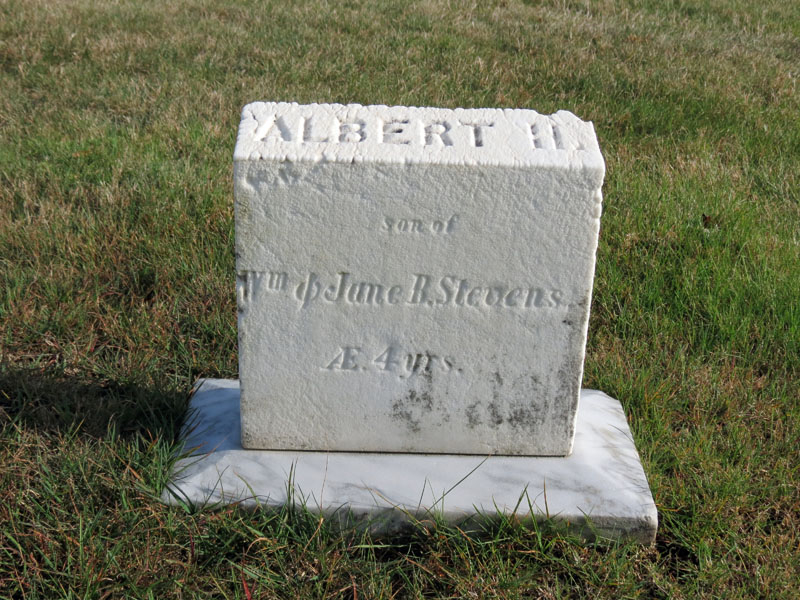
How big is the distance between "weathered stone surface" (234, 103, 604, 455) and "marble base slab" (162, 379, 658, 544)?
7cm

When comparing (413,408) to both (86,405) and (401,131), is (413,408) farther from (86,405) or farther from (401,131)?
(86,405)

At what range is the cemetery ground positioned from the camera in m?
2.35

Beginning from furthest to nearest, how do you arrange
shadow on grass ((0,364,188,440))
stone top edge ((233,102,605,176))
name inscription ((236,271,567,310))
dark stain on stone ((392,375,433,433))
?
shadow on grass ((0,364,188,440))
dark stain on stone ((392,375,433,433))
name inscription ((236,271,567,310))
stone top edge ((233,102,605,176))

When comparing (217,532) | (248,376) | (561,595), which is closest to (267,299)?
(248,376)

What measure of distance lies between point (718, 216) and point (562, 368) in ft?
6.85

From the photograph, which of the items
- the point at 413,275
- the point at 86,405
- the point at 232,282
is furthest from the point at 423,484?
the point at 232,282

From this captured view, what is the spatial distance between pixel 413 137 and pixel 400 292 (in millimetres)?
437

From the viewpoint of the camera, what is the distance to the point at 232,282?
147 inches

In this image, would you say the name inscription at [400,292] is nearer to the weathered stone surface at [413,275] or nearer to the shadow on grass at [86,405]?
the weathered stone surface at [413,275]

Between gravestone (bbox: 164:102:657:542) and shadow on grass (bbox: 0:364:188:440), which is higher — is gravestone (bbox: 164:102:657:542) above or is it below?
above

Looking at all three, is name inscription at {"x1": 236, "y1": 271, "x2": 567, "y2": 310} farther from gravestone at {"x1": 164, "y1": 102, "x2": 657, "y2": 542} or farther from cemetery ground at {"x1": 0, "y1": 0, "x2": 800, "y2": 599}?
cemetery ground at {"x1": 0, "y1": 0, "x2": 800, "y2": 599}

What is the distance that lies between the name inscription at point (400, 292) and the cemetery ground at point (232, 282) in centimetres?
62

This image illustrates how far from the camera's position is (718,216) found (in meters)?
4.23

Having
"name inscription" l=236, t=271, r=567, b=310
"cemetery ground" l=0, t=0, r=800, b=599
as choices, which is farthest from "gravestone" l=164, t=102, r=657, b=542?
"cemetery ground" l=0, t=0, r=800, b=599
